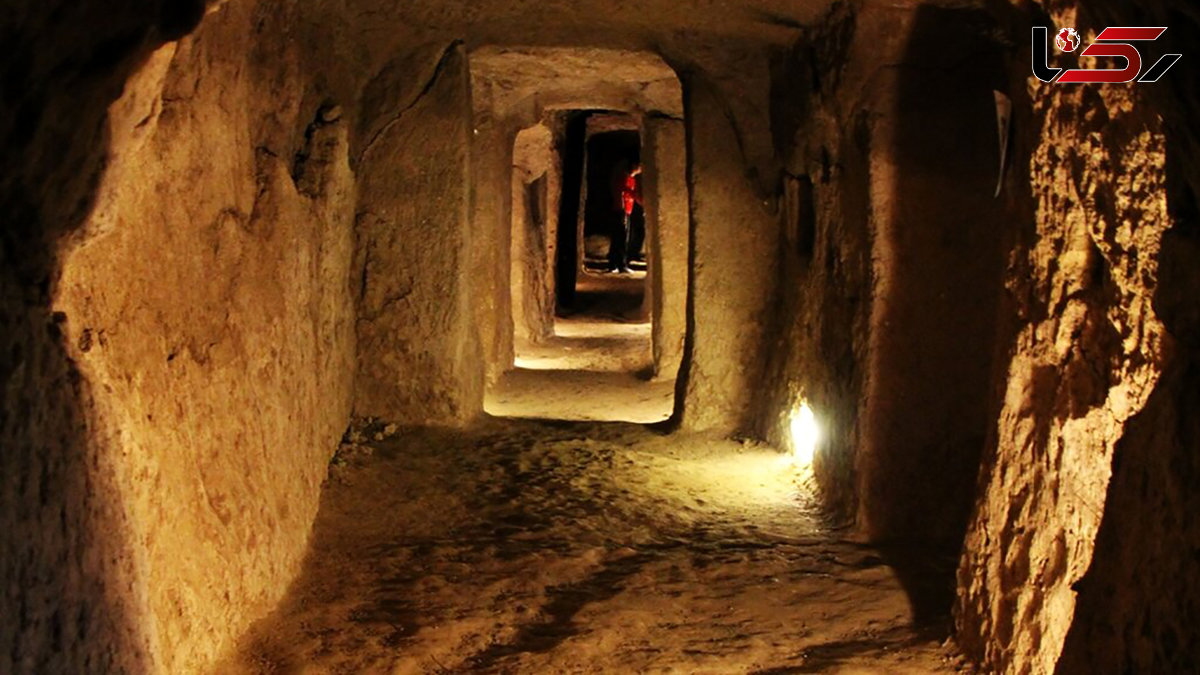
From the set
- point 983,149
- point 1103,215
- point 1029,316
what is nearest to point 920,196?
point 983,149

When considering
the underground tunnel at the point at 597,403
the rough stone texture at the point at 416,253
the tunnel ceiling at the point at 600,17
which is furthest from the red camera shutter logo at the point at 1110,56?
the rough stone texture at the point at 416,253

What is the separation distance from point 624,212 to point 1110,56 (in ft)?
53.2

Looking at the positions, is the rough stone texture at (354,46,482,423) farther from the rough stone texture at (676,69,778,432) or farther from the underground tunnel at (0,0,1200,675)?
the rough stone texture at (676,69,778,432)

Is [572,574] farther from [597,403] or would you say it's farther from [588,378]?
[588,378]

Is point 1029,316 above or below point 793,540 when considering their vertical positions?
above

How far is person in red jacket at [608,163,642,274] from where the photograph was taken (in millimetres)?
17281

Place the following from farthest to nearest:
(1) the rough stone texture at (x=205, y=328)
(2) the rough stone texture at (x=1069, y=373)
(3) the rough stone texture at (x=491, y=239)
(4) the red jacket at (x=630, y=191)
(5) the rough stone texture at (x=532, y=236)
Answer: (4) the red jacket at (x=630, y=191) < (5) the rough stone texture at (x=532, y=236) < (3) the rough stone texture at (x=491, y=239) < (1) the rough stone texture at (x=205, y=328) < (2) the rough stone texture at (x=1069, y=373)

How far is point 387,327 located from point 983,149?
10.9ft

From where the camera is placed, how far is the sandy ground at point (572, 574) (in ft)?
10.6

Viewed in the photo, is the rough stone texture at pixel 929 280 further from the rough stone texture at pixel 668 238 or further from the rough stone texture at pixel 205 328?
the rough stone texture at pixel 668 238

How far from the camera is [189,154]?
3059mm

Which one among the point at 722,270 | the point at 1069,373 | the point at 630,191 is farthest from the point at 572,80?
the point at 630,191

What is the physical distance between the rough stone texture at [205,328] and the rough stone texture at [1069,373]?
2177 millimetres

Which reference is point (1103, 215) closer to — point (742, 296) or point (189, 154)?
point (189, 154)
